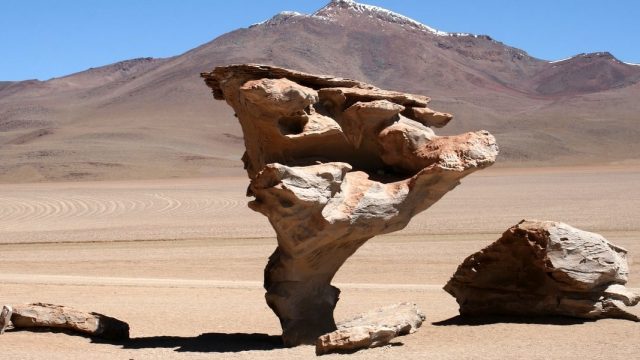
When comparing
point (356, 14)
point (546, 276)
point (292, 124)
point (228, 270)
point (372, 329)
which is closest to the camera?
point (372, 329)

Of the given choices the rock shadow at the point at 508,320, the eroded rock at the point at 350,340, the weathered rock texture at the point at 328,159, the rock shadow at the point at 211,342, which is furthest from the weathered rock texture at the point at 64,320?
the rock shadow at the point at 508,320

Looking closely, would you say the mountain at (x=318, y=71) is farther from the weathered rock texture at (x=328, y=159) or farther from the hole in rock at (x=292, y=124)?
the hole in rock at (x=292, y=124)

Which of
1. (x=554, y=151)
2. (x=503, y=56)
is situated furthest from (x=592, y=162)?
(x=503, y=56)

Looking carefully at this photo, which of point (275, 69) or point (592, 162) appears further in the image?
point (592, 162)

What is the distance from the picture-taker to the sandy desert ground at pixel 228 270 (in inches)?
413

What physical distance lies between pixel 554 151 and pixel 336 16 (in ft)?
286

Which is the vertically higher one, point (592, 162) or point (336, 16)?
point (336, 16)

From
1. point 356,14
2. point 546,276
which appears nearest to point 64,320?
point 546,276

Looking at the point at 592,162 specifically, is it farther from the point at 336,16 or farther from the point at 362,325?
the point at 336,16

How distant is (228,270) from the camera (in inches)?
780

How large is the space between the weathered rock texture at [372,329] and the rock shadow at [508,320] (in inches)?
22.9

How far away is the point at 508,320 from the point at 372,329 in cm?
239

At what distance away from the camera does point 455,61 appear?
146125 mm

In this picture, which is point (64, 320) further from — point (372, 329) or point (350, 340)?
point (372, 329)
